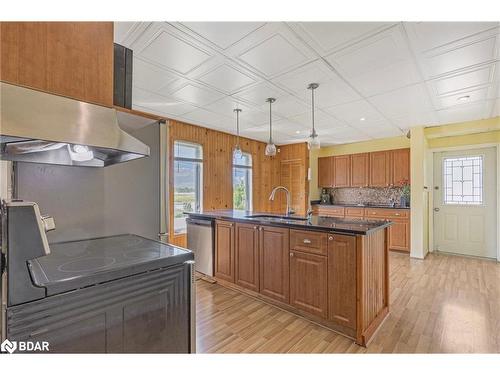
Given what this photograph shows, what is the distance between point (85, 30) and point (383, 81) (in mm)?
2774

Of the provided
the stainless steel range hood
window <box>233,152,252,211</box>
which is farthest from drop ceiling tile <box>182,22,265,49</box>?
window <box>233,152,252,211</box>

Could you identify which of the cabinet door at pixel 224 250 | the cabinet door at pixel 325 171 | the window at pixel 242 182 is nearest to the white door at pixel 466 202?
the cabinet door at pixel 325 171

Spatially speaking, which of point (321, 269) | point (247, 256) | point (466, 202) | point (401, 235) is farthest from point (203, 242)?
point (466, 202)

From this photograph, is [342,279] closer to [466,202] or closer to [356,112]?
[356,112]

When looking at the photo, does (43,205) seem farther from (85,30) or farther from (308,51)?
(308,51)

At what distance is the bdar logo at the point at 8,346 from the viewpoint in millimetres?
782

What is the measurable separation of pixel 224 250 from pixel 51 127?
2488 millimetres

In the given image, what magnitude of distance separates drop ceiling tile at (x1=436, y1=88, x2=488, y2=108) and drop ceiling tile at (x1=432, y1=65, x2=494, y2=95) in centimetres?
20

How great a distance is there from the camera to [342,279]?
2.06 m

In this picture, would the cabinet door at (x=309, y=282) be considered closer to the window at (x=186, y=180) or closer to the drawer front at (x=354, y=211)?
the window at (x=186, y=180)

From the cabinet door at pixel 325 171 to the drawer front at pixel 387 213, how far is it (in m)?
1.38

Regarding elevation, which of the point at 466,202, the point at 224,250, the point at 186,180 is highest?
the point at 186,180

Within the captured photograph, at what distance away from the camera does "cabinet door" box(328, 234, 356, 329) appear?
2.00 m

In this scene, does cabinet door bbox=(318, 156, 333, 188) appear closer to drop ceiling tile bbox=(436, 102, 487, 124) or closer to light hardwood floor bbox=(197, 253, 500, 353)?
drop ceiling tile bbox=(436, 102, 487, 124)
